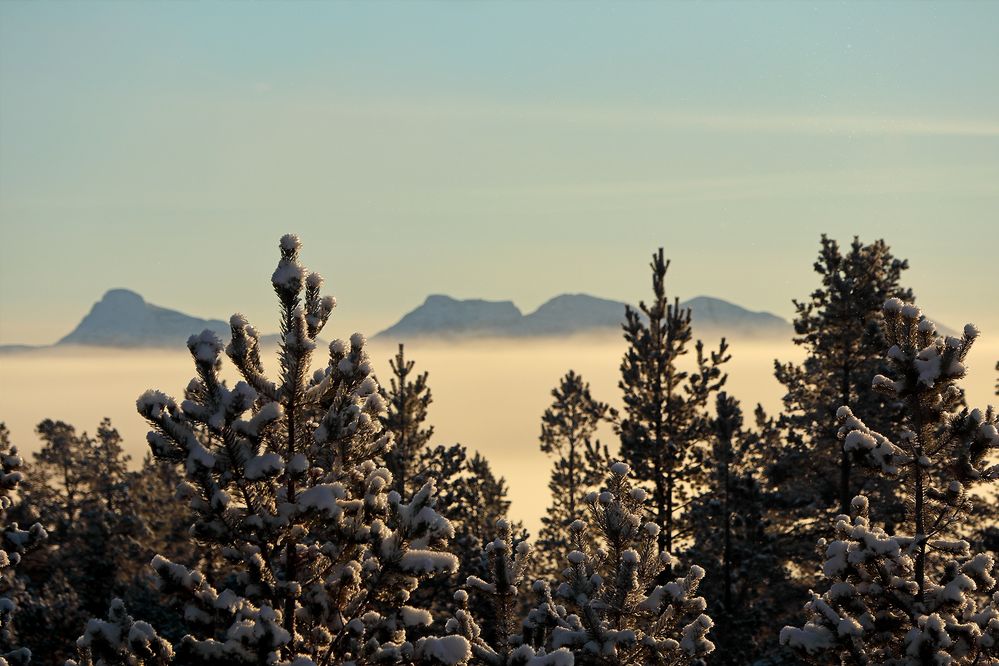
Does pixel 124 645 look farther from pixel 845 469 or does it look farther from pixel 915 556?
pixel 845 469

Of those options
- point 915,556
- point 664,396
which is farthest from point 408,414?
point 915,556

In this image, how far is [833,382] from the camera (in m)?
32.2

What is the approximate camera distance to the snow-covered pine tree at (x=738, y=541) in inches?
1161

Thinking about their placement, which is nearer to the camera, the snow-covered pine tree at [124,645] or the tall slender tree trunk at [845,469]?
the snow-covered pine tree at [124,645]

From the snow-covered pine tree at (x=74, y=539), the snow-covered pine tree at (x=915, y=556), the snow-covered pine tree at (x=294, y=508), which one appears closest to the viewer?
the snow-covered pine tree at (x=294, y=508)

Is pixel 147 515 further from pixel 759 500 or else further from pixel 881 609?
pixel 881 609

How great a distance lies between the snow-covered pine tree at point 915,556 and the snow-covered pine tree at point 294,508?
5376 millimetres

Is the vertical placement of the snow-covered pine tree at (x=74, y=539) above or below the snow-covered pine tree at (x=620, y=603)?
below

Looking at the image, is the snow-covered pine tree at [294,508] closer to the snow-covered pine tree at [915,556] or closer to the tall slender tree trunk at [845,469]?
the snow-covered pine tree at [915,556]

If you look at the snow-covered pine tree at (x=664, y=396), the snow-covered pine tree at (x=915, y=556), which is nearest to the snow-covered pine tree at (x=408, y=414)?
the snow-covered pine tree at (x=664, y=396)

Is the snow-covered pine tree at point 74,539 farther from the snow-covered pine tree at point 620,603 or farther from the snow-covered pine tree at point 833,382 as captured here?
the snow-covered pine tree at point 833,382

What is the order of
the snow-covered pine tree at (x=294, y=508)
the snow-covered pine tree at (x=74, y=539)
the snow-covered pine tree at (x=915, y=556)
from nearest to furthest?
the snow-covered pine tree at (x=294, y=508) < the snow-covered pine tree at (x=915, y=556) < the snow-covered pine tree at (x=74, y=539)

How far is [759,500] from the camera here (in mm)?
31281

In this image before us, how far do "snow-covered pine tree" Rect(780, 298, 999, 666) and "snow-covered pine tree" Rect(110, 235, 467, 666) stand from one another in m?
5.38
